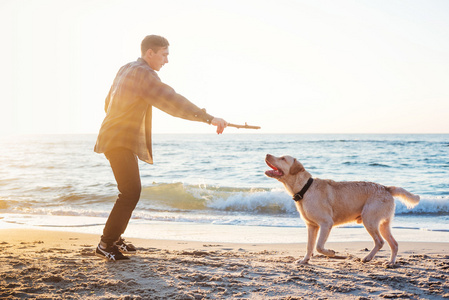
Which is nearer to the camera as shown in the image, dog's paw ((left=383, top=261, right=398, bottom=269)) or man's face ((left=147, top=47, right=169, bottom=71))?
man's face ((left=147, top=47, right=169, bottom=71))

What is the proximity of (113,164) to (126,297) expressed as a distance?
1.62 m

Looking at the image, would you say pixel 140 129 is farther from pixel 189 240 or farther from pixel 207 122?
pixel 189 240

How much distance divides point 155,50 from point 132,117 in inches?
31.7

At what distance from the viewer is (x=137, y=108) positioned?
439cm

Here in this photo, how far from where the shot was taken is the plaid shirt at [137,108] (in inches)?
162

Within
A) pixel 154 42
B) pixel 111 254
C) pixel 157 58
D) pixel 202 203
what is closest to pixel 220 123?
pixel 157 58

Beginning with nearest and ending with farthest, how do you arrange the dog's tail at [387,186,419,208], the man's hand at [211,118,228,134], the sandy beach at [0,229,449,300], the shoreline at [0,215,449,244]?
the sandy beach at [0,229,449,300], the man's hand at [211,118,228,134], the dog's tail at [387,186,419,208], the shoreline at [0,215,449,244]

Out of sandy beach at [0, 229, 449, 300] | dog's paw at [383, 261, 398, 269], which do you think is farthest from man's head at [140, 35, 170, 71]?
dog's paw at [383, 261, 398, 269]

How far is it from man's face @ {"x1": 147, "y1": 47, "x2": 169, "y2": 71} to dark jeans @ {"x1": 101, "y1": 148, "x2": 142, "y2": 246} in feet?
3.39

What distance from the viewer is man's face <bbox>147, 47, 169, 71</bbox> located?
449 centimetres

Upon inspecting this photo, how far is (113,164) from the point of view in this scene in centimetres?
446

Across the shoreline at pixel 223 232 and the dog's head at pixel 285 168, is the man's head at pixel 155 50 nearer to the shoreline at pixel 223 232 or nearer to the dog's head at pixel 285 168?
the dog's head at pixel 285 168

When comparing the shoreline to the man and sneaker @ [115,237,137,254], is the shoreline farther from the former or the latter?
the man

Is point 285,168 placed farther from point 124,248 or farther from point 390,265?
point 124,248
